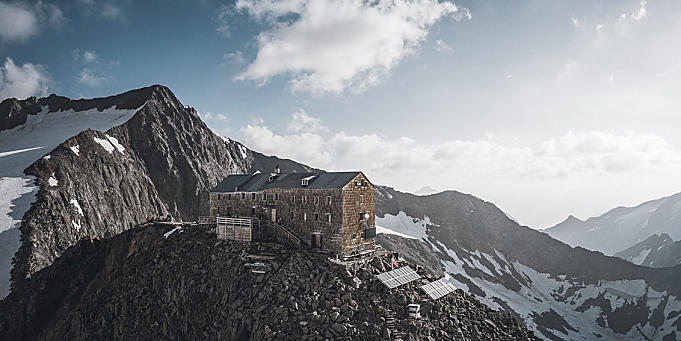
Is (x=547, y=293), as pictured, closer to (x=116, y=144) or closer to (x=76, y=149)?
(x=116, y=144)

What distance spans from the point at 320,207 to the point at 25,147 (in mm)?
84191

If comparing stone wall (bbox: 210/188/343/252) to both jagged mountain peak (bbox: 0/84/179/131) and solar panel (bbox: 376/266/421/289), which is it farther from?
jagged mountain peak (bbox: 0/84/179/131)

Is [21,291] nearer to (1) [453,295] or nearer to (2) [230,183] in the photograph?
(2) [230,183]

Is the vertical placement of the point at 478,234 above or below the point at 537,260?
above

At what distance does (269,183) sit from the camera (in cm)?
4606

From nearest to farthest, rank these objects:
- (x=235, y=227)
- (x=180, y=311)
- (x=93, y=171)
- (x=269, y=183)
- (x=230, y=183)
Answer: (x=180, y=311) < (x=235, y=227) < (x=269, y=183) < (x=230, y=183) < (x=93, y=171)

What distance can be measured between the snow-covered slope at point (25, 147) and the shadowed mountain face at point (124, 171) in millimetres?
1332

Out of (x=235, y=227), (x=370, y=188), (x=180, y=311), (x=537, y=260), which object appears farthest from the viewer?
(x=537, y=260)

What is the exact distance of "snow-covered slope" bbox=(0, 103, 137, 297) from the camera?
49344 millimetres

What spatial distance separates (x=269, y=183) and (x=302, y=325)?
71.3ft

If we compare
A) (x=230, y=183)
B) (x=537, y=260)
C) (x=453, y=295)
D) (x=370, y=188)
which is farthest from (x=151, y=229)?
(x=537, y=260)

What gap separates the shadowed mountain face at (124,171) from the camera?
54.5 metres

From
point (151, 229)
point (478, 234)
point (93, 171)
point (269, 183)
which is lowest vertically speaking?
point (478, 234)

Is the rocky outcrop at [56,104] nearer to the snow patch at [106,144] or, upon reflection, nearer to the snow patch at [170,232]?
the snow patch at [106,144]
